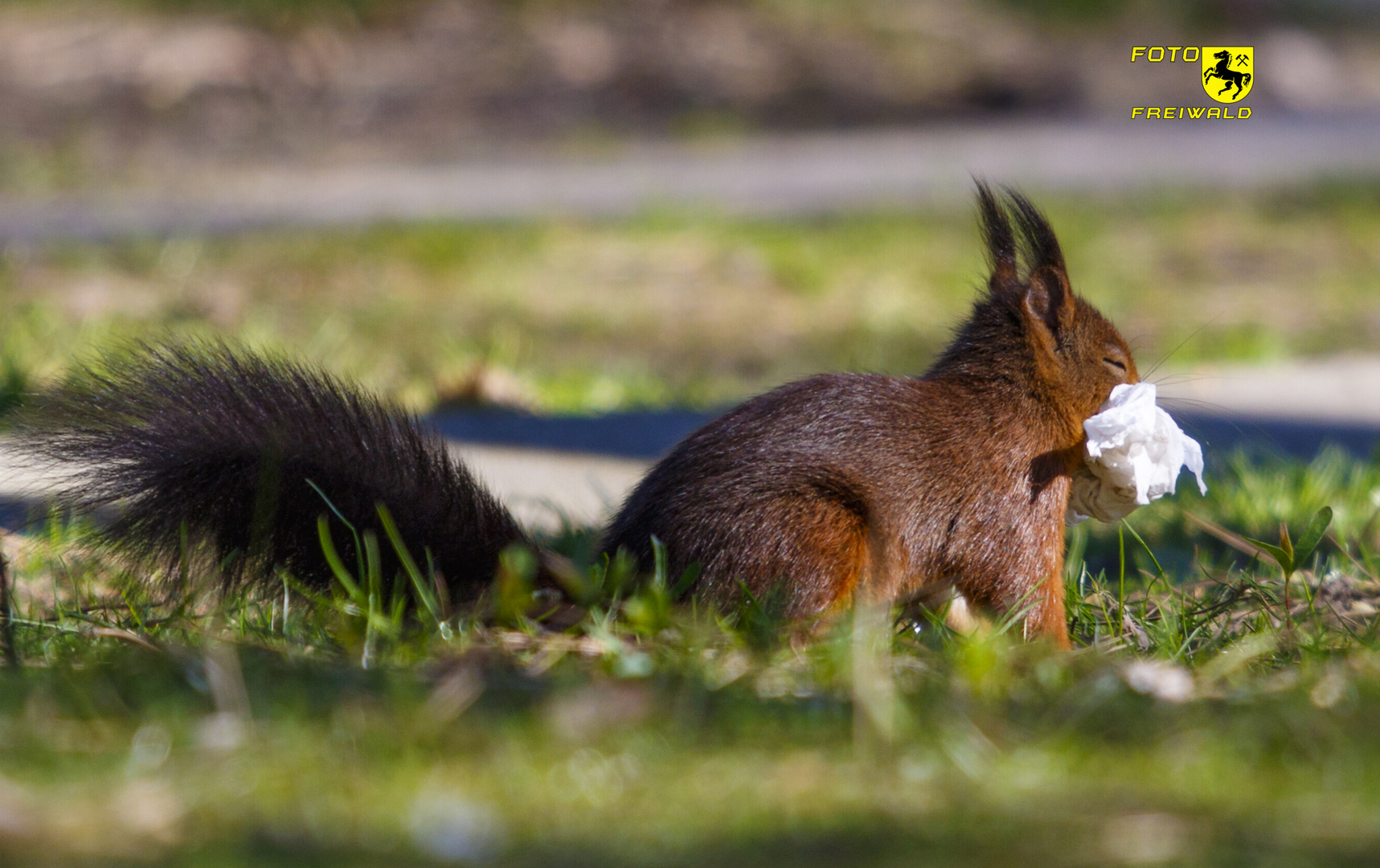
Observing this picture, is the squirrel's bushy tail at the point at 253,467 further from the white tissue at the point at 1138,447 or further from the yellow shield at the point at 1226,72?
the yellow shield at the point at 1226,72

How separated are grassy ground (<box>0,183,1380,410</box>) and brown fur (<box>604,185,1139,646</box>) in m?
2.35

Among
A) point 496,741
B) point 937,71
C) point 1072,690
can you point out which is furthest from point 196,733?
point 937,71

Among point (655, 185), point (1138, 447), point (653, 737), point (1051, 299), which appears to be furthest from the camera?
point (655, 185)

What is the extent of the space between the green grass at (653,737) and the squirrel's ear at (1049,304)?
58 centimetres

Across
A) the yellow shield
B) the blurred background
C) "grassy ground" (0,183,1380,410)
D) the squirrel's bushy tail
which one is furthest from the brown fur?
the yellow shield

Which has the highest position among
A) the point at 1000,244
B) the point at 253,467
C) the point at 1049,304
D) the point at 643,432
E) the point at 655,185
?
the point at 655,185

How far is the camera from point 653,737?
1723 millimetres

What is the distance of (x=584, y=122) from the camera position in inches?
438

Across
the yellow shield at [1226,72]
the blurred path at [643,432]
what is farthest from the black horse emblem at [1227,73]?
the blurred path at [643,432]

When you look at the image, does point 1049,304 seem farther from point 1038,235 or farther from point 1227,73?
point 1227,73

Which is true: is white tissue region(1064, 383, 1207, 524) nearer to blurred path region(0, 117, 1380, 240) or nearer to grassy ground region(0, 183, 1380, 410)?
grassy ground region(0, 183, 1380, 410)

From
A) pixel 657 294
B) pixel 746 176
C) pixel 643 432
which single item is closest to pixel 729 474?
pixel 643 432

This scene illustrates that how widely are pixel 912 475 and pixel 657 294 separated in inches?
168

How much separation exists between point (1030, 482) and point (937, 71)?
10236 mm
